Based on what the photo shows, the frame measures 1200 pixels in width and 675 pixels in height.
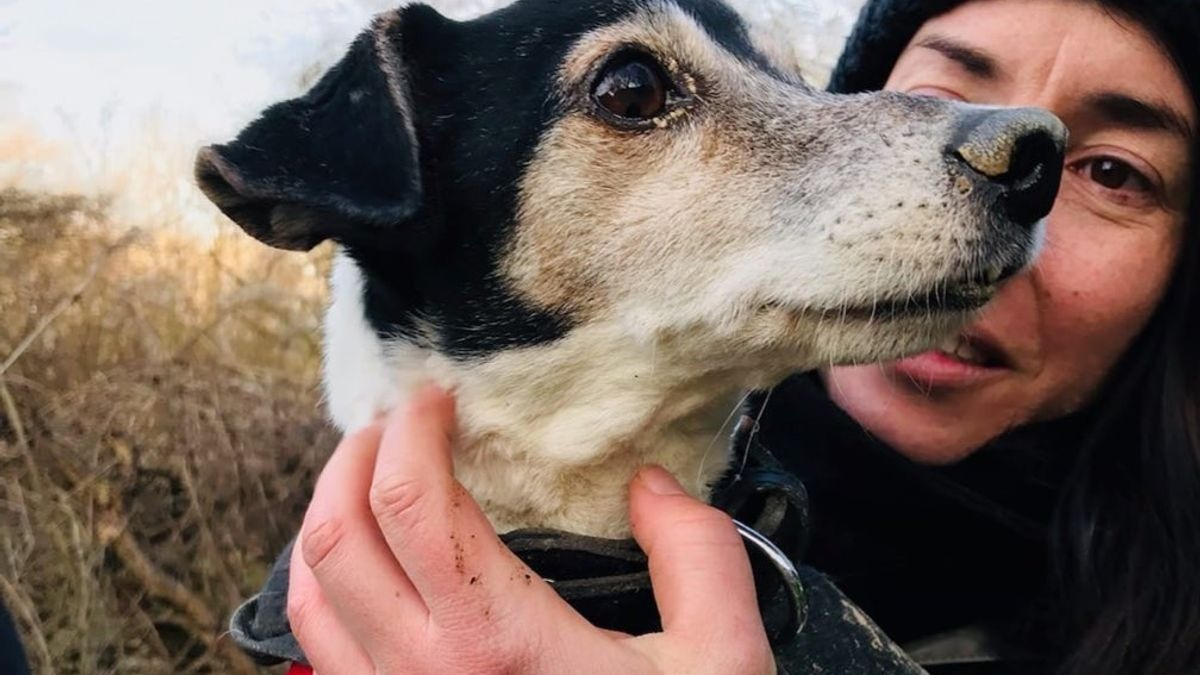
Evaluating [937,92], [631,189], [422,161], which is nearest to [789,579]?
[631,189]

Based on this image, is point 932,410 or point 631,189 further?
point 932,410

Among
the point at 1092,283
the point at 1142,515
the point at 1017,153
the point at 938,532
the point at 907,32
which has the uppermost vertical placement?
the point at 907,32

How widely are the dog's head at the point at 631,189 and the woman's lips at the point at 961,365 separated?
607 mm

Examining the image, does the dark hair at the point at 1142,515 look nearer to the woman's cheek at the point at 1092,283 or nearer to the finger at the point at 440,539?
the woman's cheek at the point at 1092,283

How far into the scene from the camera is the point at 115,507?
4.95 meters

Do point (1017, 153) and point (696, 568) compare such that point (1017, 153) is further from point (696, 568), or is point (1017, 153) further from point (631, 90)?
point (696, 568)

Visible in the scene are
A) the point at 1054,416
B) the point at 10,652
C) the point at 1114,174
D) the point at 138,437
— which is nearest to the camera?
the point at 10,652

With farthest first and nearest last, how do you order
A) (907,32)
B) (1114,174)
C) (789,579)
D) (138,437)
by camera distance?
1. (138,437)
2. (907,32)
3. (1114,174)
4. (789,579)

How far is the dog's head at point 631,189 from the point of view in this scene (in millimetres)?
1613

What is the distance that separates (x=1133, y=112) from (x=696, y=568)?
4.45 feet

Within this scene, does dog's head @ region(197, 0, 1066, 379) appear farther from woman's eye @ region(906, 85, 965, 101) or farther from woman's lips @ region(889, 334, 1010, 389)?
woman's lips @ region(889, 334, 1010, 389)

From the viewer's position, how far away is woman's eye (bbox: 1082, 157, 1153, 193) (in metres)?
2.22

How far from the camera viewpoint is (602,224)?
181 centimetres

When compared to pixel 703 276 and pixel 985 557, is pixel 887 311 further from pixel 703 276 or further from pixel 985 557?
pixel 985 557
